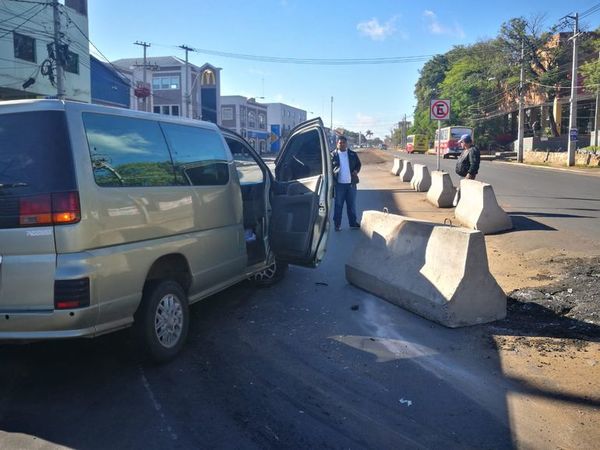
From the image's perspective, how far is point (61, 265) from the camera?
366 cm

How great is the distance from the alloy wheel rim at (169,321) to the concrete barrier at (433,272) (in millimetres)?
2445

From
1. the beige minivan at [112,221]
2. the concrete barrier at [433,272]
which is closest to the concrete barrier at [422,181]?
the concrete barrier at [433,272]

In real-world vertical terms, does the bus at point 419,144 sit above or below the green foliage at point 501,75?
below

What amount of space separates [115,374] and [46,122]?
6.45ft

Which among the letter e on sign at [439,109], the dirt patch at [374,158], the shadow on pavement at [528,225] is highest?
the letter e on sign at [439,109]

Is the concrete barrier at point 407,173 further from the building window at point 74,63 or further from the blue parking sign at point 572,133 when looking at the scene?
the building window at point 74,63

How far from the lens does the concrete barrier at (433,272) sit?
5.26 metres

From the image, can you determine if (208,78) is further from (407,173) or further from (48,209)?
(48,209)

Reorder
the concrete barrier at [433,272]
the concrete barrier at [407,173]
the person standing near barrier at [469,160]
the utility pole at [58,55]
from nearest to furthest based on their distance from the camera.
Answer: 1. the concrete barrier at [433,272]
2. the person standing near barrier at [469,160]
3. the utility pole at [58,55]
4. the concrete barrier at [407,173]

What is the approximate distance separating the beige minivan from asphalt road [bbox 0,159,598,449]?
1.55 ft

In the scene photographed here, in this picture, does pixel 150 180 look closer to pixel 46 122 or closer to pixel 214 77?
pixel 46 122

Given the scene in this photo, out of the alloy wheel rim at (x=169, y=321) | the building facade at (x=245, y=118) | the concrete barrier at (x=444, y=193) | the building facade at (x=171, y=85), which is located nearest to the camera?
the alloy wheel rim at (x=169, y=321)

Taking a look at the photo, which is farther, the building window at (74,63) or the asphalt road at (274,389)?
the building window at (74,63)

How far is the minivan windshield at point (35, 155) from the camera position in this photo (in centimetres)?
370
